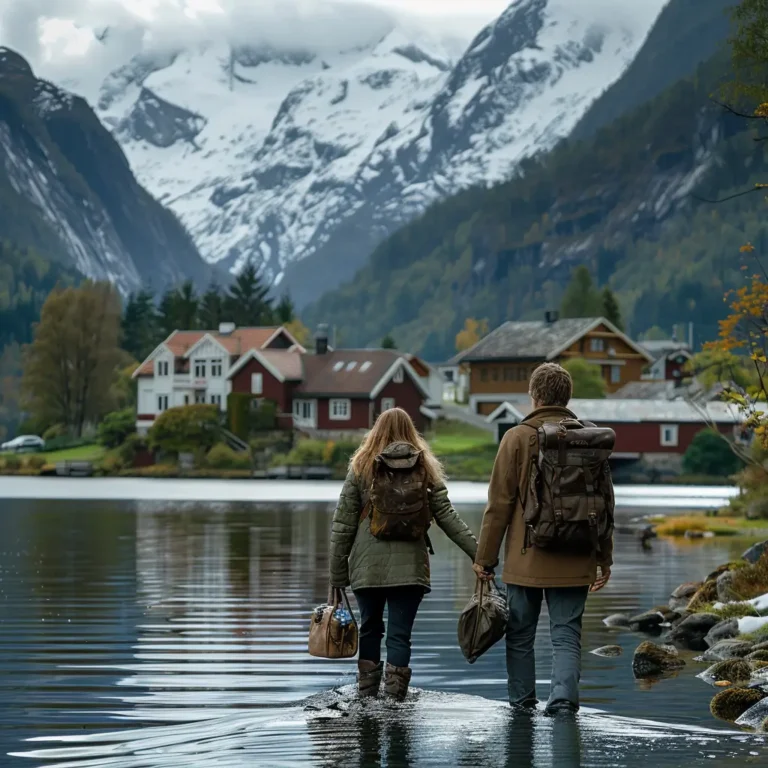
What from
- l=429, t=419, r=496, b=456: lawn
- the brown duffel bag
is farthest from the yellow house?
the brown duffel bag

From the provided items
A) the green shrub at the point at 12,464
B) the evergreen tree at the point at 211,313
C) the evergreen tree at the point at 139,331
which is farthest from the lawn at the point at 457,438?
the evergreen tree at the point at 139,331

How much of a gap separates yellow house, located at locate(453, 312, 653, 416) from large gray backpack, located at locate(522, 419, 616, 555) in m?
115

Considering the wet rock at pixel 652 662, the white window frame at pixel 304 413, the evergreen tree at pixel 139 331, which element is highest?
the evergreen tree at pixel 139 331

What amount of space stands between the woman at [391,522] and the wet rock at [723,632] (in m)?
6.33

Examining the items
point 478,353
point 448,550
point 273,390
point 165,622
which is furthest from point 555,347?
point 165,622

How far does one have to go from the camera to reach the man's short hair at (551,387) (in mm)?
11812

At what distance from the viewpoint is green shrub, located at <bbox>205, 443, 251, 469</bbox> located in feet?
358

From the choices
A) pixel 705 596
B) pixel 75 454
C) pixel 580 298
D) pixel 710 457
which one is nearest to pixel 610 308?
pixel 580 298

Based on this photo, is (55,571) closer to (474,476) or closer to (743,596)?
(743,596)

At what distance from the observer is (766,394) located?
69.4ft

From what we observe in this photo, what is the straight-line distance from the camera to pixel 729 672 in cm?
1525

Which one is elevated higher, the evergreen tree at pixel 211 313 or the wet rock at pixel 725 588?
the evergreen tree at pixel 211 313

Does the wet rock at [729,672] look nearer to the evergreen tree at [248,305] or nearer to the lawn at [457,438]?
the lawn at [457,438]

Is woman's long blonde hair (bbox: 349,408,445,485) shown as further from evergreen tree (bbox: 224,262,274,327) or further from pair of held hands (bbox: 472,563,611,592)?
evergreen tree (bbox: 224,262,274,327)
